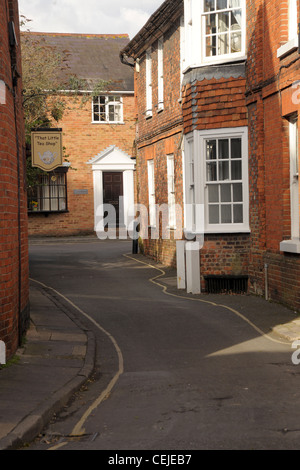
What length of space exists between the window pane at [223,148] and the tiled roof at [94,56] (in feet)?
65.7

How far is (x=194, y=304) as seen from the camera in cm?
1446

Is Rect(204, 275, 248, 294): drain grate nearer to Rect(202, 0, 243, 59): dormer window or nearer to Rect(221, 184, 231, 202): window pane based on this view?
Rect(221, 184, 231, 202): window pane

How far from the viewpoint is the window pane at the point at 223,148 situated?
51.6ft

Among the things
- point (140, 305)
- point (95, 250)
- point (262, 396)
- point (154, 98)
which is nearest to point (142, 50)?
point (154, 98)

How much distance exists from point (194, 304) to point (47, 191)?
22161 mm

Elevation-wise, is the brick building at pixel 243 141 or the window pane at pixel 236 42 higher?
the window pane at pixel 236 42

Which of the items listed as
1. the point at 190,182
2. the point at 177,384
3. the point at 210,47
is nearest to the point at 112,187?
the point at 190,182

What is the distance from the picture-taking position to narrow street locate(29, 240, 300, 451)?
6.11 metres

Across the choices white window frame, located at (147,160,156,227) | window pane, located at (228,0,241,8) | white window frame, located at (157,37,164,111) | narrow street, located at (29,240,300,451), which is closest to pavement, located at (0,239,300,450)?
narrow street, located at (29,240,300,451)

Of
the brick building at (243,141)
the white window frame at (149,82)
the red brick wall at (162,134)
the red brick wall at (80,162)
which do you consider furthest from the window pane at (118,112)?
the brick building at (243,141)

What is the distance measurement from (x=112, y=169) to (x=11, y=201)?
26383 mm

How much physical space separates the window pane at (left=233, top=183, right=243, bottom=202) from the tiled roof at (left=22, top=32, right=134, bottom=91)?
20473 mm

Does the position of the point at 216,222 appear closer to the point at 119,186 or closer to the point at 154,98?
the point at 154,98

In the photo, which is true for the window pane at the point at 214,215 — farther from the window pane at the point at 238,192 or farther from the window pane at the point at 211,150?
the window pane at the point at 211,150
